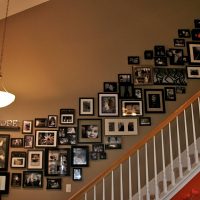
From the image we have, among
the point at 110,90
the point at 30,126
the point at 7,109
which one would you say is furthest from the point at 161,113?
the point at 7,109

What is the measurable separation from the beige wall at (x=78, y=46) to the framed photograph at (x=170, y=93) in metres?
0.08

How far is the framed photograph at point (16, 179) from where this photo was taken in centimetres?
484

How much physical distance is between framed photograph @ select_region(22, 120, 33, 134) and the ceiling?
75.0 inches

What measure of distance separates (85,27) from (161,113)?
1970 millimetres

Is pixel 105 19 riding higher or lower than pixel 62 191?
higher

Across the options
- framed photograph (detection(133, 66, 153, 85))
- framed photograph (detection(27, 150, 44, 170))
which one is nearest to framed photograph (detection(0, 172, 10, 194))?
framed photograph (detection(27, 150, 44, 170))

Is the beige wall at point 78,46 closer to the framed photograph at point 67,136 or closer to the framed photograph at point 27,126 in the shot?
the framed photograph at point 27,126

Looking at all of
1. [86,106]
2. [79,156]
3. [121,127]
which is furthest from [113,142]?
[86,106]

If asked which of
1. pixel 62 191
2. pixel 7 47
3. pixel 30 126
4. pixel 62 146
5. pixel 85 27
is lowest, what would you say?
pixel 62 191

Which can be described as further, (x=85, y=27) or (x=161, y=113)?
(x=85, y=27)

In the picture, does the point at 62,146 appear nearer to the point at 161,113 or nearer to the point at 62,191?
the point at 62,191

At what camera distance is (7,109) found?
518 cm

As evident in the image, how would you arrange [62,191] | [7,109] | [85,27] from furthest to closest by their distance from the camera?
[85,27] → [7,109] → [62,191]

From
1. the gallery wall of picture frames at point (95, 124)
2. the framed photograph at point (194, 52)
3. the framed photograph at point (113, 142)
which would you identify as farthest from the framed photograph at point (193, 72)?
the framed photograph at point (113, 142)
